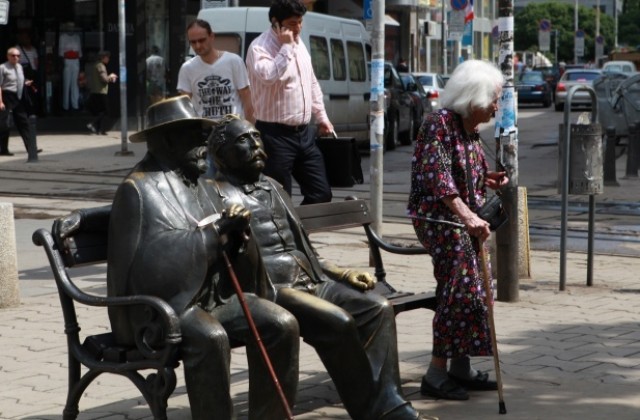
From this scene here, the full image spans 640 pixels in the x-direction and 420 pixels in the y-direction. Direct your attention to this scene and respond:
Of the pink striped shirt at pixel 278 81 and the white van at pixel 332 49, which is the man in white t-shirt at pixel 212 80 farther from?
the white van at pixel 332 49

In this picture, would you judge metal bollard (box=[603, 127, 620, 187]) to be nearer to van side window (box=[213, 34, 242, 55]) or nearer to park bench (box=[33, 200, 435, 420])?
van side window (box=[213, 34, 242, 55])

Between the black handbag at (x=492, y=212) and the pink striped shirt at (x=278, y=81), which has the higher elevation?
the pink striped shirt at (x=278, y=81)

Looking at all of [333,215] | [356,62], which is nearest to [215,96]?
[333,215]

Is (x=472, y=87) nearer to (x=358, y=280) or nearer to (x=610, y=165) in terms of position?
(x=358, y=280)

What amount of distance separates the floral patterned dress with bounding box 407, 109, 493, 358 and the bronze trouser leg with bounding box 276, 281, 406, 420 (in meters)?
0.72

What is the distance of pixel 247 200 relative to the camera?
18.9 ft

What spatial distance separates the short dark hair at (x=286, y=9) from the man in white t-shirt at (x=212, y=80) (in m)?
0.95

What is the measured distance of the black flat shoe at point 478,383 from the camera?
6535mm

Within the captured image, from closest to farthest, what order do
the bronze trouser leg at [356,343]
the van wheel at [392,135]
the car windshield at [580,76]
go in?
the bronze trouser leg at [356,343] < the van wheel at [392,135] < the car windshield at [580,76]

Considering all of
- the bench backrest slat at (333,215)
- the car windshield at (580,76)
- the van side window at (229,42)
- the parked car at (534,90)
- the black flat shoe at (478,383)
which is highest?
the van side window at (229,42)

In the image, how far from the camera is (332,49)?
72.9 ft

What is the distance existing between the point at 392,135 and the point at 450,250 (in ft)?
64.9

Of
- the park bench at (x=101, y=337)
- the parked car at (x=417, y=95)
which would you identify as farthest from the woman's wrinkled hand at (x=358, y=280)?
the parked car at (x=417, y=95)

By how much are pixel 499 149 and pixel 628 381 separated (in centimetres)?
341
